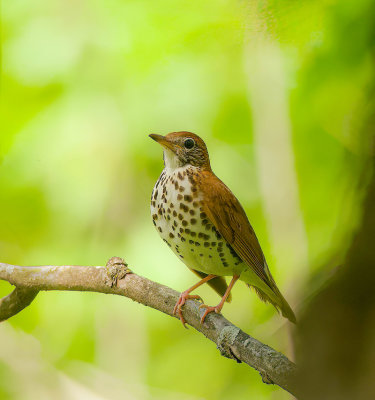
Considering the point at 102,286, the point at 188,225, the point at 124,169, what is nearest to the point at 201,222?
the point at 188,225

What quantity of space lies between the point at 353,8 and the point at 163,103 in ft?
11.2

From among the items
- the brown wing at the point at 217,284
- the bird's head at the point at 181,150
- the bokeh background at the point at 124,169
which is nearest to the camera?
the bird's head at the point at 181,150

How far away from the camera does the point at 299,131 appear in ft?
12.0

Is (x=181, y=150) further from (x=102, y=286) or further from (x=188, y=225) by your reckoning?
(x=102, y=286)

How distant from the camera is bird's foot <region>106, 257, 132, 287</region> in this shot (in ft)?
9.04

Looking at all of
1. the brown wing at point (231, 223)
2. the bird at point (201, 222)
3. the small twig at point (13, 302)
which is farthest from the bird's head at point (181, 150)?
the small twig at point (13, 302)

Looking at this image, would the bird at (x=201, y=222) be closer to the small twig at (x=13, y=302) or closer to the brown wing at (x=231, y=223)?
the brown wing at (x=231, y=223)

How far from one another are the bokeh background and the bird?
516mm

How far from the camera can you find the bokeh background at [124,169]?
150 inches

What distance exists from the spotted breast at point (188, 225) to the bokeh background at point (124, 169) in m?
0.65

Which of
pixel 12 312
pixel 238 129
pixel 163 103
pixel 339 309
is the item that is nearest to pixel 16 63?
pixel 163 103

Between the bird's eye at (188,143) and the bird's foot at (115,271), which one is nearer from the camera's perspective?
the bird's foot at (115,271)

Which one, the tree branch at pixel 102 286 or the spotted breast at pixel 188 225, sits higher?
the spotted breast at pixel 188 225

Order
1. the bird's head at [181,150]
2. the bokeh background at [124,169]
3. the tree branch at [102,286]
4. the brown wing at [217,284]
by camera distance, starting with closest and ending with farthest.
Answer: the tree branch at [102,286] < the bird's head at [181,150] < the brown wing at [217,284] < the bokeh background at [124,169]
